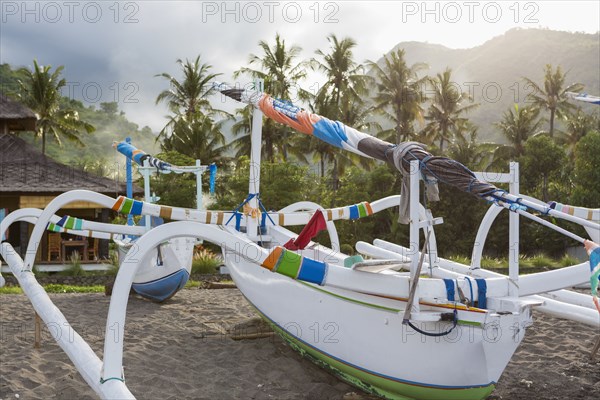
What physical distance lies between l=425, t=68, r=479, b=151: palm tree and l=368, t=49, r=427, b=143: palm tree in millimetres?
2810

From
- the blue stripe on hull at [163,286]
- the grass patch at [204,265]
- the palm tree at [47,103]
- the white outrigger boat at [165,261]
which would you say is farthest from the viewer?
the palm tree at [47,103]

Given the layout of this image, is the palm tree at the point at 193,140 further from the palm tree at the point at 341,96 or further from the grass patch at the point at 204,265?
the grass patch at the point at 204,265

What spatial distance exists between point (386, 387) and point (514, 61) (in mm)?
147126

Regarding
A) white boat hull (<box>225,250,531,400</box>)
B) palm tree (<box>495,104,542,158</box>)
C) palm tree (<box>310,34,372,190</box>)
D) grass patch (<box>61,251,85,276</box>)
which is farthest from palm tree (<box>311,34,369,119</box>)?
white boat hull (<box>225,250,531,400</box>)

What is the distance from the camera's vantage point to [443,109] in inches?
1441

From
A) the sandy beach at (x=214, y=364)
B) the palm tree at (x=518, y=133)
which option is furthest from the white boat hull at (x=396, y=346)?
the palm tree at (x=518, y=133)

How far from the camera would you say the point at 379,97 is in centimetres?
3325

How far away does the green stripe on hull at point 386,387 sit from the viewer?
4.33 meters

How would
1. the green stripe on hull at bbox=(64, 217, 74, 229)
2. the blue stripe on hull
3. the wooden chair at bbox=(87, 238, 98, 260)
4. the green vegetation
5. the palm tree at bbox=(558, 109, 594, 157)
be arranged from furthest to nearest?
the palm tree at bbox=(558, 109, 594, 157)
the green vegetation
the wooden chair at bbox=(87, 238, 98, 260)
the blue stripe on hull
the green stripe on hull at bbox=(64, 217, 74, 229)

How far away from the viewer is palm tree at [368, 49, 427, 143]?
32.6 metres

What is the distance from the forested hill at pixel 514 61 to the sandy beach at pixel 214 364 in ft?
335

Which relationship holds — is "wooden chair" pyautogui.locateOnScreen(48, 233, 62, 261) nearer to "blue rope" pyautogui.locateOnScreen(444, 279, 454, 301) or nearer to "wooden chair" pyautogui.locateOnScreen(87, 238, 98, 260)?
"wooden chair" pyautogui.locateOnScreen(87, 238, 98, 260)

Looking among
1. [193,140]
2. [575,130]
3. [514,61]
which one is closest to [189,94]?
[193,140]

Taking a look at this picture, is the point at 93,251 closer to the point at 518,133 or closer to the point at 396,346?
the point at 396,346
